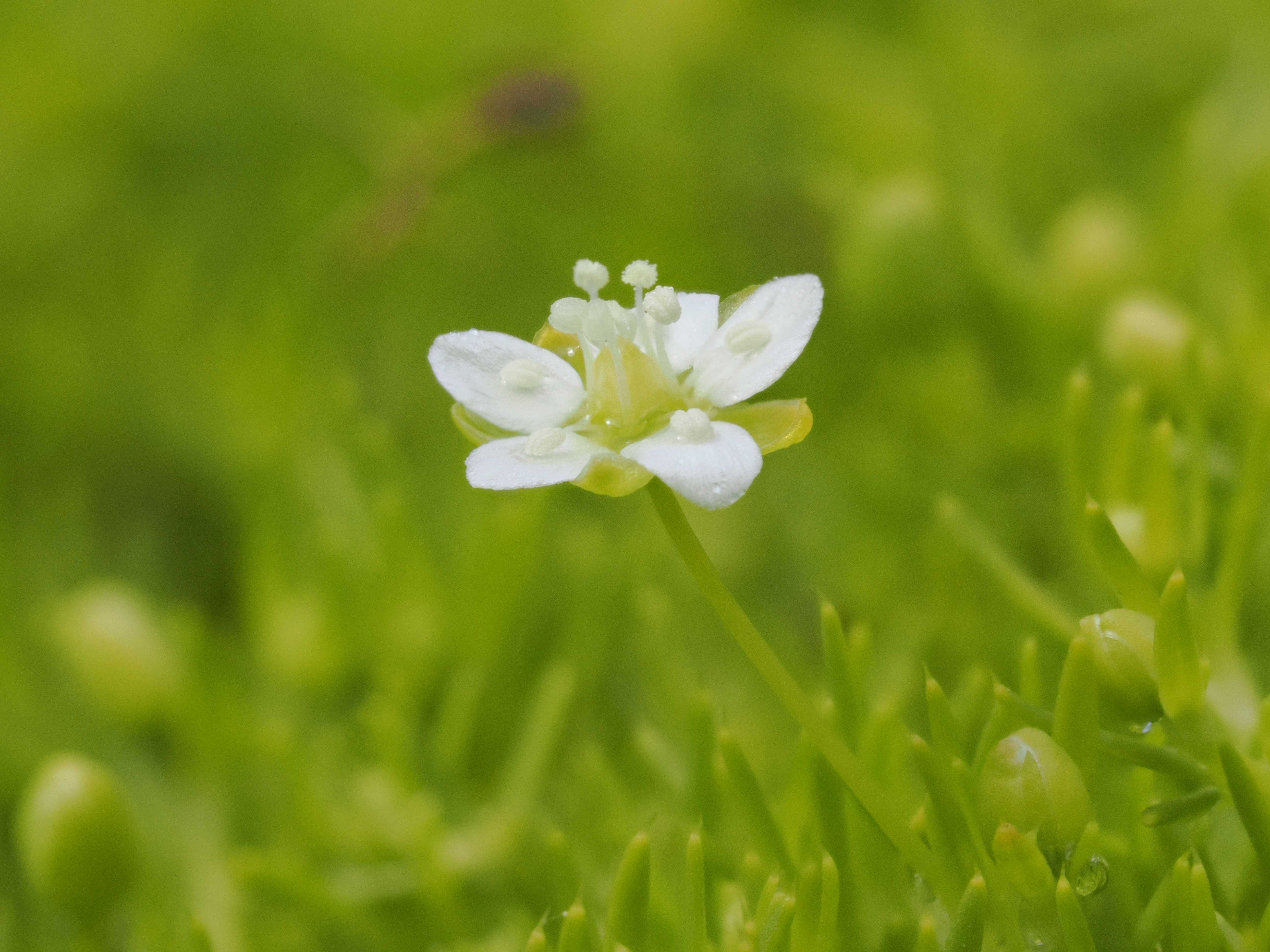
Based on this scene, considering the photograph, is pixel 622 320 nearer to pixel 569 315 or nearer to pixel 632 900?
pixel 569 315

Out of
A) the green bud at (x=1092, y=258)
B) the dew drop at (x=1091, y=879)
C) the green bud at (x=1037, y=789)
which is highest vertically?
the green bud at (x=1092, y=258)

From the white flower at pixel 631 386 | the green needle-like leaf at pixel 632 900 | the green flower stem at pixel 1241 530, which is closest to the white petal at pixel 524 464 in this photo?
the white flower at pixel 631 386

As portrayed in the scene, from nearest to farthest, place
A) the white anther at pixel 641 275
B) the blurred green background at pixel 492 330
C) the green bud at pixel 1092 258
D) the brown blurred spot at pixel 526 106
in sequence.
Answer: the white anther at pixel 641 275 < the blurred green background at pixel 492 330 < the green bud at pixel 1092 258 < the brown blurred spot at pixel 526 106

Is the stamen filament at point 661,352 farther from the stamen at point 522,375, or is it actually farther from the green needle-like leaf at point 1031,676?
the green needle-like leaf at point 1031,676

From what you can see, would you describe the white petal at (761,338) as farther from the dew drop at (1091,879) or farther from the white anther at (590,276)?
the dew drop at (1091,879)

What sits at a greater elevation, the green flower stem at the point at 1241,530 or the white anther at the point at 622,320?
the white anther at the point at 622,320

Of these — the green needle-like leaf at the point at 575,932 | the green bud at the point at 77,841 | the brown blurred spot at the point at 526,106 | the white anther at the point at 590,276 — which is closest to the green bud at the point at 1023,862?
the green needle-like leaf at the point at 575,932

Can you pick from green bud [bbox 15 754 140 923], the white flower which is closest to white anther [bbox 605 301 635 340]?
the white flower

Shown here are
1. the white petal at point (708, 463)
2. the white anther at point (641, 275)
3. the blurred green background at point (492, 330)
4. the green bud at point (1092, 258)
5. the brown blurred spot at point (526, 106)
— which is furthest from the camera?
the brown blurred spot at point (526, 106)

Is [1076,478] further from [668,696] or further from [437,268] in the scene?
[437,268]

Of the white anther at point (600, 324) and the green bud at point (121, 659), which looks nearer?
the white anther at point (600, 324)
